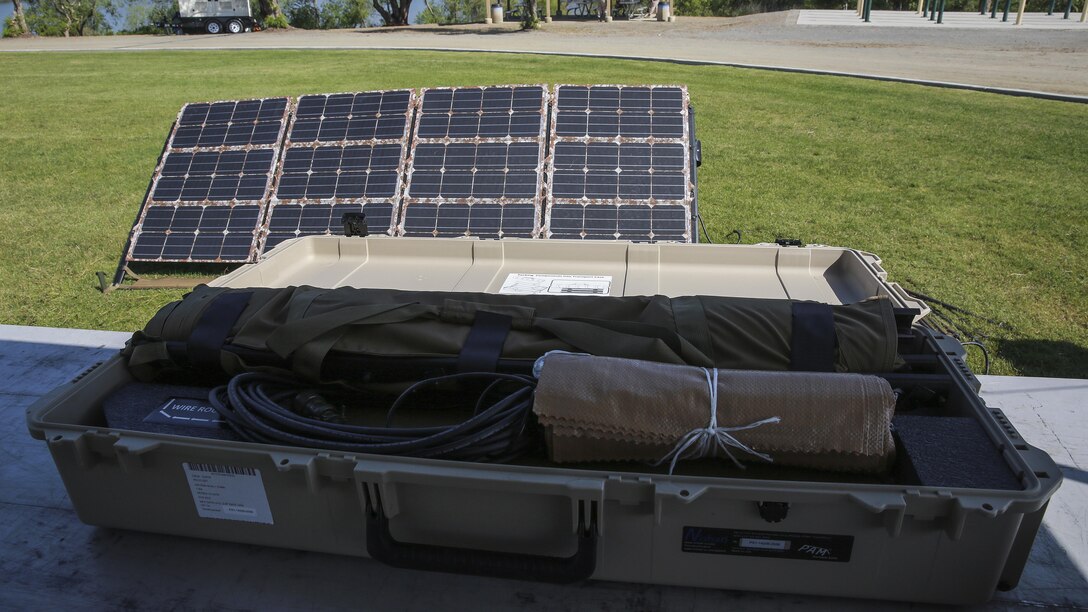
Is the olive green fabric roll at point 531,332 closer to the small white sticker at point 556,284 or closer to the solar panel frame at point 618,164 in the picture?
the small white sticker at point 556,284

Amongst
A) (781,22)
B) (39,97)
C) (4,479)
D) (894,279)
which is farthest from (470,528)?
(781,22)

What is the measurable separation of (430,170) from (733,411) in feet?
16.3

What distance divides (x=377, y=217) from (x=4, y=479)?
3859mm

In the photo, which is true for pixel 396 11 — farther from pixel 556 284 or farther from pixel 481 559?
pixel 481 559

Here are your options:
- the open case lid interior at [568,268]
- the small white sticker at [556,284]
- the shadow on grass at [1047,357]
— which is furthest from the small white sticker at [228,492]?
the shadow on grass at [1047,357]

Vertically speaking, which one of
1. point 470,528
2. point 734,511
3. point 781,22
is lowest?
point 781,22

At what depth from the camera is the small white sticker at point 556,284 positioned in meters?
3.22

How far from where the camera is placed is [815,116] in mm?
12141

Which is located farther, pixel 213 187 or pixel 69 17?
pixel 69 17

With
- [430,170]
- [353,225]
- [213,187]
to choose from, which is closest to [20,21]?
[213,187]

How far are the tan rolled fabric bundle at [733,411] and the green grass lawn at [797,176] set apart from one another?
3.82 metres

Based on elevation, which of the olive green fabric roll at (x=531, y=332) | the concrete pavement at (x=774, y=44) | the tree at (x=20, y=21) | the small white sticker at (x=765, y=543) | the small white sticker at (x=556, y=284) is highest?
the olive green fabric roll at (x=531, y=332)

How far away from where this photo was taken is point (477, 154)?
6.13 metres

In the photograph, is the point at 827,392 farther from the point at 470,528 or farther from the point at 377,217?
the point at 377,217
